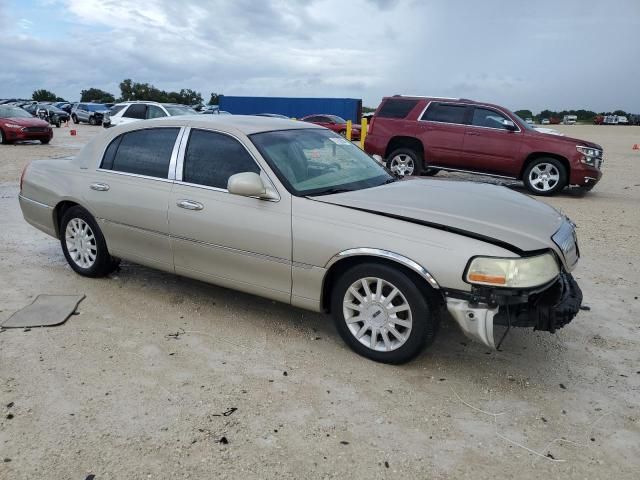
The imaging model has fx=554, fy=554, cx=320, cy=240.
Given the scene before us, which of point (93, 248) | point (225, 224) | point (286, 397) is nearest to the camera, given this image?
point (286, 397)

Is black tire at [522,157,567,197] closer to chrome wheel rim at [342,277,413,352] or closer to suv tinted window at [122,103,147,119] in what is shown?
chrome wheel rim at [342,277,413,352]

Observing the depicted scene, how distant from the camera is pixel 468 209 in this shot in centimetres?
373

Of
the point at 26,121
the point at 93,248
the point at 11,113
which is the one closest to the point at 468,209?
the point at 93,248

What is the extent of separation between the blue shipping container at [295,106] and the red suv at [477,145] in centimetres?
2818

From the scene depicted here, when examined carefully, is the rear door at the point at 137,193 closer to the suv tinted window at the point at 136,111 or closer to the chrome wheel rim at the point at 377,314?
the chrome wheel rim at the point at 377,314

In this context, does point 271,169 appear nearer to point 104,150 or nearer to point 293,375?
point 293,375

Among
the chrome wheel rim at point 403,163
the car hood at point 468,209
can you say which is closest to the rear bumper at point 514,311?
the car hood at point 468,209

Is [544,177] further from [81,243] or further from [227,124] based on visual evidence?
[81,243]

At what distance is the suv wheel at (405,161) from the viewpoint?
11.6 meters

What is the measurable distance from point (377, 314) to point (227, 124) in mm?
1948

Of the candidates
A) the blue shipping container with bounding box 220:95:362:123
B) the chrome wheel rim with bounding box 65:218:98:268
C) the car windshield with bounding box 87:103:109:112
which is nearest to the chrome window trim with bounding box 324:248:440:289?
the chrome wheel rim with bounding box 65:218:98:268

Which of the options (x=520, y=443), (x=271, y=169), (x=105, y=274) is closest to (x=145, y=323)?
(x=105, y=274)

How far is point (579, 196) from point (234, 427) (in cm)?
1009

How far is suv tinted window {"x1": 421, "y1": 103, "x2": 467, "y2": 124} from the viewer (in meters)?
11.3
